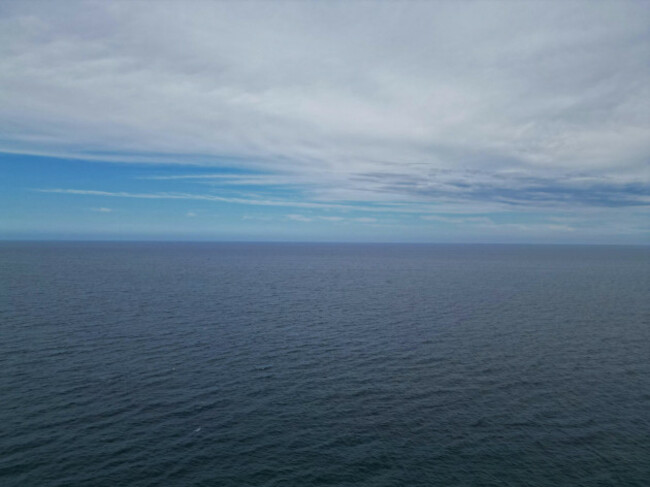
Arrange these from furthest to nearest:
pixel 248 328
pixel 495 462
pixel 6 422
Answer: pixel 248 328, pixel 6 422, pixel 495 462

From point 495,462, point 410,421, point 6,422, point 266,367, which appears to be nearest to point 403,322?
point 266,367

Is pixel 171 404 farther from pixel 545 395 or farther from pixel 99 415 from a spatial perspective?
pixel 545 395

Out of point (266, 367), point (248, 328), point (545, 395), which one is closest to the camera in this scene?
point (545, 395)

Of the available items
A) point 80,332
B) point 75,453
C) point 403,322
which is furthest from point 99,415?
point 403,322

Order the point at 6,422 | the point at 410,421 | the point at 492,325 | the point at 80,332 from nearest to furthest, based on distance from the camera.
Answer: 1. the point at 6,422
2. the point at 410,421
3. the point at 80,332
4. the point at 492,325

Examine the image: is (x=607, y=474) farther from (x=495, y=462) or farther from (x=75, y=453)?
(x=75, y=453)

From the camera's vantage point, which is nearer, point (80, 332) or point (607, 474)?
point (607, 474)
